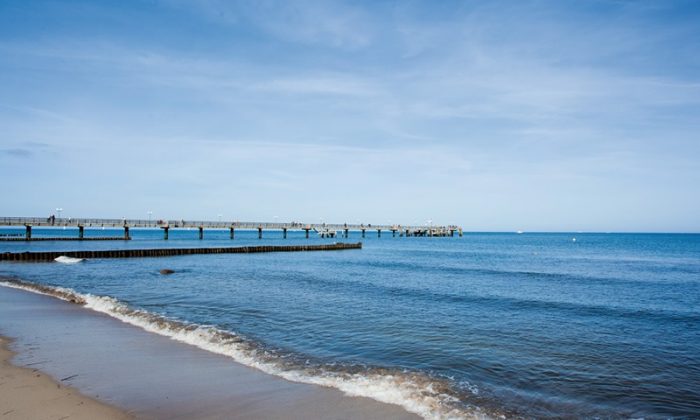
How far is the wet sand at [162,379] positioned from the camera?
718 centimetres

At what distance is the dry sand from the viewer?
6.65 meters

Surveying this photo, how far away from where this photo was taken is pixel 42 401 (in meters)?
7.12

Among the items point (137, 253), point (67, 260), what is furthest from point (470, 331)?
point (137, 253)

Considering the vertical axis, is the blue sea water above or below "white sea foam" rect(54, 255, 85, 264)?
below

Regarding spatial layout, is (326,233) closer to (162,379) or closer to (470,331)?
(470,331)

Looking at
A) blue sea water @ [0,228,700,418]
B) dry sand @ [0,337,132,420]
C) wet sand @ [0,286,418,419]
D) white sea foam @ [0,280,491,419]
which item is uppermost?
dry sand @ [0,337,132,420]


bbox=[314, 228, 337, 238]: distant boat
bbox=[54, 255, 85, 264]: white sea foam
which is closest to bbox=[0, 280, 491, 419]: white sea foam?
bbox=[54, 255, 85, 264]: white sea foam

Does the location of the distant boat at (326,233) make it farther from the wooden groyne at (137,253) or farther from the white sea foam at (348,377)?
the white sea foam at (348,377)

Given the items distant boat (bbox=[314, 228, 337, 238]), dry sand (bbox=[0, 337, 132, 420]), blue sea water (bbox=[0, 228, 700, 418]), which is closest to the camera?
dry sand (bbox=[0, 337, 132, 420])

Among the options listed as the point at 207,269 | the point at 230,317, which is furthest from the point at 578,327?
the point at 207,269

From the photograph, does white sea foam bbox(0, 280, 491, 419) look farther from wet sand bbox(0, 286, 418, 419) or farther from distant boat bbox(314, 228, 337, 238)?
distant boat bbox(314, 228, 337, 238)

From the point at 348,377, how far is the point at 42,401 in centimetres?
500

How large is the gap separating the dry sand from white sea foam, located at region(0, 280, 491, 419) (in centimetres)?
323

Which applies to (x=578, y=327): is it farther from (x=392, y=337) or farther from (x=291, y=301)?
(x=291, y=301)
